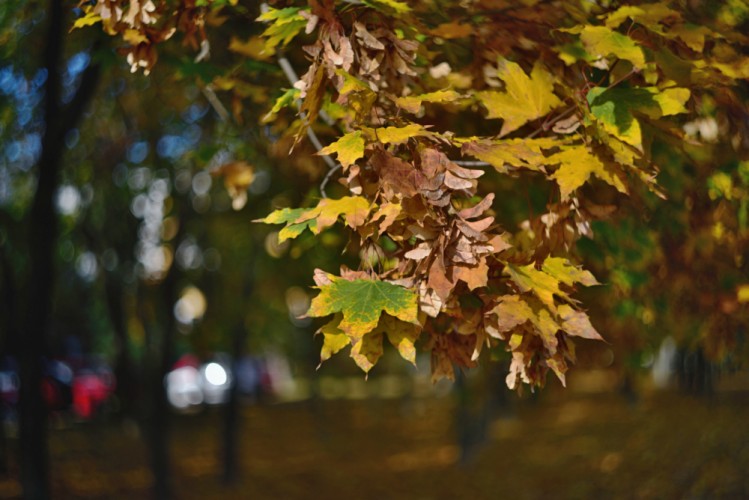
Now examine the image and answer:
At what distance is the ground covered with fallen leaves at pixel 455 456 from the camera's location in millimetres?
12734

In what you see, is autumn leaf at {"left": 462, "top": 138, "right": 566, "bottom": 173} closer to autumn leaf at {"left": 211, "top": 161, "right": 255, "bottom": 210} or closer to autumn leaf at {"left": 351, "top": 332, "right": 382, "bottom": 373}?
autumn leaf at {"left": 351, "top": 332, "right": 382, "bottom": 373}

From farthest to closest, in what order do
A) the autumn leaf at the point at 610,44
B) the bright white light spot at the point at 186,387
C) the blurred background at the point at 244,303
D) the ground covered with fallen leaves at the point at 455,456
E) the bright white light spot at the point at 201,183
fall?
the bright white light spot at the point at 186,387, the ground covered with fallen leaves at the point at 455,456, the bright white light spot at the point at 201,183, the blurred background at the point at 244,303, the autumn leaf at the point at 610,44

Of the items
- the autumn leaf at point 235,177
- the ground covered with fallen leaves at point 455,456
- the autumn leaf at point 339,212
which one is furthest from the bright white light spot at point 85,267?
the autumn leaf at point 339,212

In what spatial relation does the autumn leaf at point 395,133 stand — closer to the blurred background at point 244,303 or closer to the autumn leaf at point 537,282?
the blurred background at point 244,303

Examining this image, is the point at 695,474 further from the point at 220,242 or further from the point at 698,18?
the point at 220,242

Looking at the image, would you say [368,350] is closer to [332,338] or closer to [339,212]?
Result: [332,338]

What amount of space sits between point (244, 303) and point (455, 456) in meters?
5.89

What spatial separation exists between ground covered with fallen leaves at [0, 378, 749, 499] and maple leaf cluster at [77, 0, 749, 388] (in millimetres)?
7633

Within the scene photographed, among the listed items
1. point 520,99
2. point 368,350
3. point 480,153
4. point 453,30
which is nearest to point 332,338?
point 368,350

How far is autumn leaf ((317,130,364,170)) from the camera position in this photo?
2764 mm

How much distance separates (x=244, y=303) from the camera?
1488 centimetres

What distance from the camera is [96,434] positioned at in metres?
22.8

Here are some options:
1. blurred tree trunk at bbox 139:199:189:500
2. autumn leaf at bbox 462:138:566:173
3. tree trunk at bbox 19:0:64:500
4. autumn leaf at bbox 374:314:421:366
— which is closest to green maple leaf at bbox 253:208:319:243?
autumn leaf at bbox 374:314:421:366

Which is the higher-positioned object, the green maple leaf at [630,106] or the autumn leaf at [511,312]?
the green maple leaf at [630,106]
